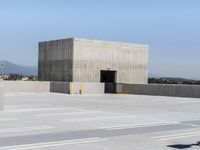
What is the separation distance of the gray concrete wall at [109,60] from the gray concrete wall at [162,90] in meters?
2.99

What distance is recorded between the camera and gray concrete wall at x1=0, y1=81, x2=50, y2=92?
40906 millimetres

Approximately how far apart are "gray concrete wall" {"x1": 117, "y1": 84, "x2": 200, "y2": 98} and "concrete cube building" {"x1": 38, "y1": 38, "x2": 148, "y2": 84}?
3050 millimetres

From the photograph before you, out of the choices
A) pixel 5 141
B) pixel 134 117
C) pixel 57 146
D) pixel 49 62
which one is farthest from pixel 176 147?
pixel 49 62

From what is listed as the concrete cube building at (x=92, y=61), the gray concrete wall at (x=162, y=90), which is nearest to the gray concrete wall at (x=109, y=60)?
the concrete cube building at (x=92, y=61)

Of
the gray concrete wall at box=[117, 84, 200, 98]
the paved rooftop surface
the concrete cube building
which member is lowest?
the paved rooftop surface

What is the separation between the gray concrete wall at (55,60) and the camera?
149 feet

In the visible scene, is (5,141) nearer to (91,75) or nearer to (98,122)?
(98,122)

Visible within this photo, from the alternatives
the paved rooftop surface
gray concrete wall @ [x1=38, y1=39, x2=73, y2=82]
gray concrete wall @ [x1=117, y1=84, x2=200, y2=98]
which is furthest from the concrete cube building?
the paved rooftop surface

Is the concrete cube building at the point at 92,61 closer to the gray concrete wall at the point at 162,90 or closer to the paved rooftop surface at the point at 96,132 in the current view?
the gray concrete wall at the point at 162,90

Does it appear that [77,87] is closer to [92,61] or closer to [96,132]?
[92,61]

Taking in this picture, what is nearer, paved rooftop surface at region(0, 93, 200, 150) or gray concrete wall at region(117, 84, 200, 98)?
paved rooftop surface at region(0, 93, 200, 150)

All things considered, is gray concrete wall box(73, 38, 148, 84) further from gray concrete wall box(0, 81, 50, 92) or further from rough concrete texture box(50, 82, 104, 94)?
gray concrete wall box(0, 81, 50, 92)

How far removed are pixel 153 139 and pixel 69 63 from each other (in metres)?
33.5

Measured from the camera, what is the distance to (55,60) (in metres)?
47.9
